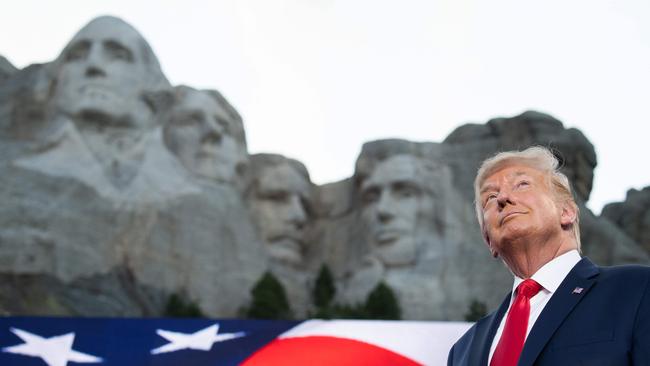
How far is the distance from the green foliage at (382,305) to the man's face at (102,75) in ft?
12.3

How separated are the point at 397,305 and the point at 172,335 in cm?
765

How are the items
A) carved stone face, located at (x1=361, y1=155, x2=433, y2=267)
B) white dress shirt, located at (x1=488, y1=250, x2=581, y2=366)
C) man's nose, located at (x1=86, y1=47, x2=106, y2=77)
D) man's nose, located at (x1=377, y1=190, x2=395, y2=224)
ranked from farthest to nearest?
man's nose, located at (x1=377, y1=190, x2=395, y2=224)
carved stone face, located at (x1=361, y1=155, x2=433, y2=267)
man's nose, located at (x1=86, y1=47, x2=106, y2=77)
white dress shirt, located at (x1=488, y1=250, x2=581, y2=366)

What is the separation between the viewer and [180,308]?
10.0 m

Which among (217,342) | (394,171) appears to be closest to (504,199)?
(217,342)

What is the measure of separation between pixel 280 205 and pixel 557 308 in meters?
10.8

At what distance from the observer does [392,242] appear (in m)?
12.1

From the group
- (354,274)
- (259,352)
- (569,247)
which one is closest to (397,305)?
(354,274)

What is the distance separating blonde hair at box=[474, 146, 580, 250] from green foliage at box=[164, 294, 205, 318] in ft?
25.7

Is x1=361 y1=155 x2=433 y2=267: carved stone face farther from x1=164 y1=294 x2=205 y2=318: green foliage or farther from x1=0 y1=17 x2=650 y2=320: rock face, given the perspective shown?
x1=164 y1=294 x2=205 y2=318: green foliage

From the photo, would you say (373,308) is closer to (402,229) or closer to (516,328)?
(402,229)

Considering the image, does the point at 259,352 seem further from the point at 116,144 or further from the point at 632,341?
the point at 116,144

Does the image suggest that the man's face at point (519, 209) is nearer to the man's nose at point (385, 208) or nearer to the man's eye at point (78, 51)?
the man's nose at point (385, 208)

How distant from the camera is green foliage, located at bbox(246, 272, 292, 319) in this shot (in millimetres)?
10500

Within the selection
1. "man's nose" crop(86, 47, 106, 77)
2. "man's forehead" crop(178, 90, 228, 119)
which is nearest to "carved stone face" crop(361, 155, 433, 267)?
"man's forehead" crop(178, 90, 228, 119)
